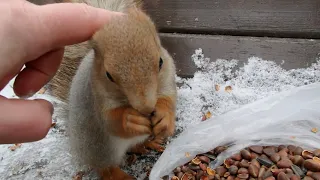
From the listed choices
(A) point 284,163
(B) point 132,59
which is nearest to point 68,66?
(B) point 132,59

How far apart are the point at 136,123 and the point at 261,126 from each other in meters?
0.43

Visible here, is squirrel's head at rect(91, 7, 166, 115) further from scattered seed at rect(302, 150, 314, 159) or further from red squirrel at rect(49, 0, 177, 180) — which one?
scattered seed at rect(302, 150, 314, 159)

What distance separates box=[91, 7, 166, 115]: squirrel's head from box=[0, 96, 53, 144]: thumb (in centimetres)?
17

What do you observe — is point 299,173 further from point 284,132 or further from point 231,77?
point 231,77

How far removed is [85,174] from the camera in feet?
4.66

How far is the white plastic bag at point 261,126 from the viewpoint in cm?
134

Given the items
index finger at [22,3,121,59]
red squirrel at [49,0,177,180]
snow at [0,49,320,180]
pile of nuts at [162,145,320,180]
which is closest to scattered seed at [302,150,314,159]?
pile of nuts at [162,145,320,180]

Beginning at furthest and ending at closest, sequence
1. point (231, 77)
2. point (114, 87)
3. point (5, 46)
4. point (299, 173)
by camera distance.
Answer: point (231, 77) < point (299, 173) < point (114, 87) < point (5, 46)

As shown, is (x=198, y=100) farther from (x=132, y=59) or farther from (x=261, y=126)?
(x=132, y=59)

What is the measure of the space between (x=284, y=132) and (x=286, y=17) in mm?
451

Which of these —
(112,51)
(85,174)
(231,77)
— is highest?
(112,51)

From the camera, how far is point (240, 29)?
162cm

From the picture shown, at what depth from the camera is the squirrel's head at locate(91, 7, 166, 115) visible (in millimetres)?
936

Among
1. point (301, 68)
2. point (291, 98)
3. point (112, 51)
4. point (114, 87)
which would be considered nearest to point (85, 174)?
point (114, 87)
